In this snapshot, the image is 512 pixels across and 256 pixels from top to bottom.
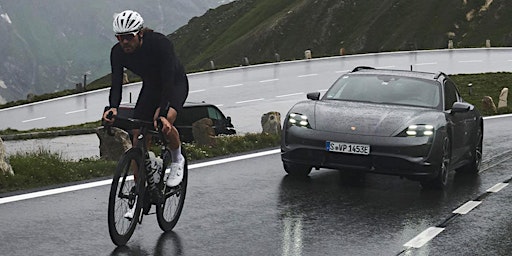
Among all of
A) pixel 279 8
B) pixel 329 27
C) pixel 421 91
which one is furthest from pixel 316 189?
pixel 279 8

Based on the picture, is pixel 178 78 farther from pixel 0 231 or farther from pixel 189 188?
pixel 189 188

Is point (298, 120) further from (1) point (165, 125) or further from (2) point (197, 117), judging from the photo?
(2) point (197, 117)

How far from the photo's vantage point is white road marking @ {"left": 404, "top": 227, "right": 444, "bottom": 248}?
23.3 ft

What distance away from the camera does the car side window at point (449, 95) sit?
11035 millimetres

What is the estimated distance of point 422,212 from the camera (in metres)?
8.62

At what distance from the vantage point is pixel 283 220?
799 cm

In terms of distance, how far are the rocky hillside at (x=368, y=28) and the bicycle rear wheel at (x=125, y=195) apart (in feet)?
366

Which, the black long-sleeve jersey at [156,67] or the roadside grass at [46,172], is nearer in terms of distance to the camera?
the black long-sleeve jersey at [156,67]

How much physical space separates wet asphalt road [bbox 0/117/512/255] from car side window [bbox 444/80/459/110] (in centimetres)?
103

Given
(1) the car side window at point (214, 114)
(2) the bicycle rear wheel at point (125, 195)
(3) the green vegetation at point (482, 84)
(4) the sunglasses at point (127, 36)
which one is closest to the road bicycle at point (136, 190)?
(2) the bicycle rear wheel at point (125, 195)

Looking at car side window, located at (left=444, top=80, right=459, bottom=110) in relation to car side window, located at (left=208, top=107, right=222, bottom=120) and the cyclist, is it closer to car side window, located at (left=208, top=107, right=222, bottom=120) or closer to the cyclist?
the cyclist

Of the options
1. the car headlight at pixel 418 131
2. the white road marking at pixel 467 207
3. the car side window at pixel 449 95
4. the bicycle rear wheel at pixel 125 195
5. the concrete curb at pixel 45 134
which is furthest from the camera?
the concrete curb at pixel 45 134

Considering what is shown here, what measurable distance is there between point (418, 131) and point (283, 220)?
261 centimetres

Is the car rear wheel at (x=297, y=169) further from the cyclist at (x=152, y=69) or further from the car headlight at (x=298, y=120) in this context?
the cyclist at (x=152, y=69)
